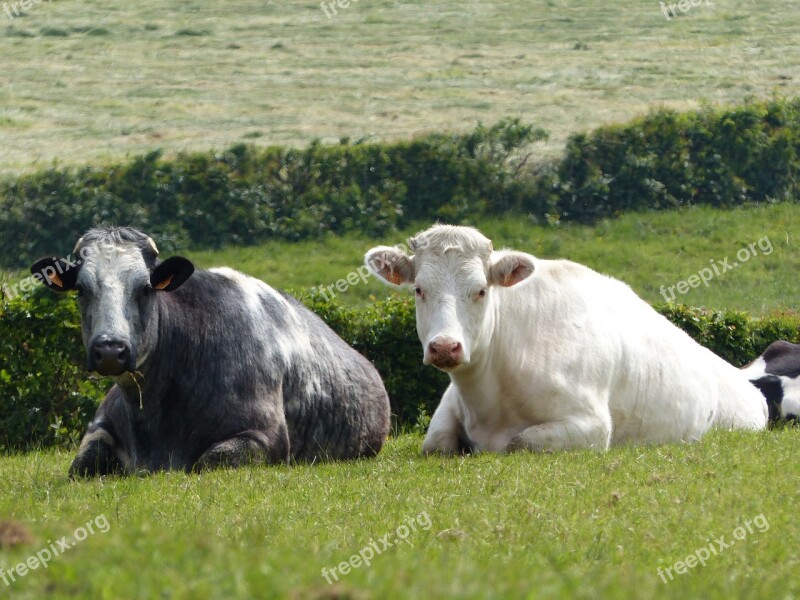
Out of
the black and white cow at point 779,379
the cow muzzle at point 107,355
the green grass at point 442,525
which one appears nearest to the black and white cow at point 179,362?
the cow muzzle at point 107,355

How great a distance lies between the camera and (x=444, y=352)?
1155 cm

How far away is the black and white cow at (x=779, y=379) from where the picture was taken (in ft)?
53.0

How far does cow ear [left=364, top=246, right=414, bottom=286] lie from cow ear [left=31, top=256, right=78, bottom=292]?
2644mm

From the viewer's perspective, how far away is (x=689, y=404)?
1406 cm

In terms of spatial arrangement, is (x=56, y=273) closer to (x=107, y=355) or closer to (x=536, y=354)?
(x=107, y=355)

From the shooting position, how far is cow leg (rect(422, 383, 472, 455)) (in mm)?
13086

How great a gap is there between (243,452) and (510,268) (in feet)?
9.59

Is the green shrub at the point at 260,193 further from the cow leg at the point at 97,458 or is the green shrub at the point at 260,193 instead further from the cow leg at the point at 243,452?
the cow leg at the point at 243,452

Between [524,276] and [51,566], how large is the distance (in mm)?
7368

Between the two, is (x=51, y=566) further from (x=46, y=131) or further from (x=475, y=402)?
(x=46, y=131)

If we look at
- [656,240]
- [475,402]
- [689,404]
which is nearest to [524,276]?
[475,402]

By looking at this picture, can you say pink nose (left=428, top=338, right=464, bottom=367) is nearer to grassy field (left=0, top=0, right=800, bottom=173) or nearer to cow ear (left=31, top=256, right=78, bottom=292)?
cow ear (left=31, top=256, right=78, bottom=292)

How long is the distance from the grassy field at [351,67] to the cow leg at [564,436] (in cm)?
3374

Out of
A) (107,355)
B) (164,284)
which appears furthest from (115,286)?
(107,355)
